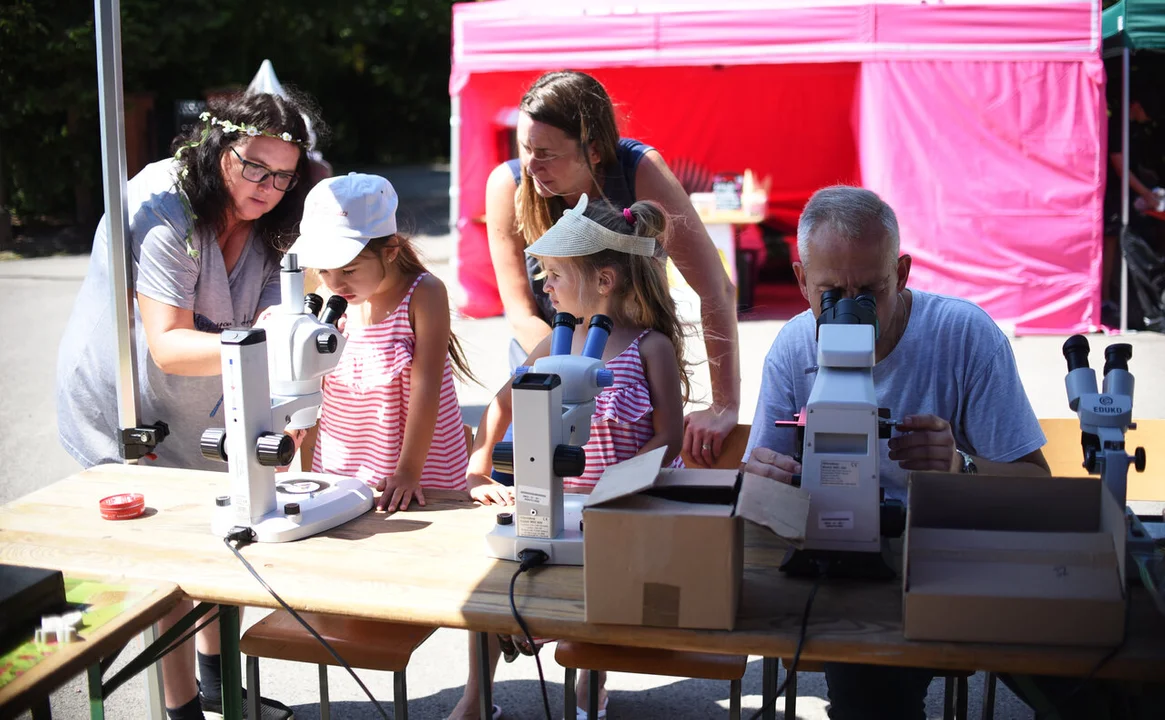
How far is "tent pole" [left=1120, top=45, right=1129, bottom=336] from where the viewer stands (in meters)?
7.30

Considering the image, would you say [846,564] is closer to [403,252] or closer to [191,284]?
[403,252]

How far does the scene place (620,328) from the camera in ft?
8.11

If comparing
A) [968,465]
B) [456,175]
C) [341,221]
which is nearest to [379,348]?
[341,221]

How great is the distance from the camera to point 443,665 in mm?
3219

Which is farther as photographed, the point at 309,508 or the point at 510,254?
the point at 510,254

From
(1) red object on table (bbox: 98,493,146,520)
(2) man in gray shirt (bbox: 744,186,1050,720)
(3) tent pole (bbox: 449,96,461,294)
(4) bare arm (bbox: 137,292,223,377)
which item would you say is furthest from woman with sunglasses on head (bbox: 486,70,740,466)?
Result: (3) tent pole (bbox: 449,96,461,294)

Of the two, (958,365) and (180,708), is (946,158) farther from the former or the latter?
(180,708)

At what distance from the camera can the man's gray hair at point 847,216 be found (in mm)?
2045

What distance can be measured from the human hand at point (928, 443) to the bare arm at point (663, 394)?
23.4 inches

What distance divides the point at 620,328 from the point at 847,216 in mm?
635

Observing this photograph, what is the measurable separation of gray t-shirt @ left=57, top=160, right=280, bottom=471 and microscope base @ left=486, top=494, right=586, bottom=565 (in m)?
1.14

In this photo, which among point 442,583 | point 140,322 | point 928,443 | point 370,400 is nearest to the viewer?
point 442,583

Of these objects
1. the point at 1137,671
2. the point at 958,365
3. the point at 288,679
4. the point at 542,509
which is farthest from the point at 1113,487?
the point at 288,679

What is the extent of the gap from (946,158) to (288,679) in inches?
239
